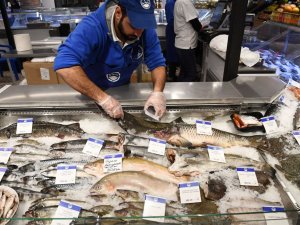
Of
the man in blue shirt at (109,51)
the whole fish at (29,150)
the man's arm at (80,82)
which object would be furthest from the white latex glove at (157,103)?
the whole fish at (29,150)

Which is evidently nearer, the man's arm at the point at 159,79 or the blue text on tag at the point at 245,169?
Result: the blue text on tag at the point at 245,169

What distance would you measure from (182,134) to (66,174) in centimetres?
75

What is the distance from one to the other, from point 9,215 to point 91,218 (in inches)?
14.8

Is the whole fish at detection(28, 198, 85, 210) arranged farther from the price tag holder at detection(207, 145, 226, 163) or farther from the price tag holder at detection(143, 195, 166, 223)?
the price tag holder at detection(207, 145, 226, 163)

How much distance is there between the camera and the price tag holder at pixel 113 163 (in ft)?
4.58

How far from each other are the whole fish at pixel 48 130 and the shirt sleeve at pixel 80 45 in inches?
16.2

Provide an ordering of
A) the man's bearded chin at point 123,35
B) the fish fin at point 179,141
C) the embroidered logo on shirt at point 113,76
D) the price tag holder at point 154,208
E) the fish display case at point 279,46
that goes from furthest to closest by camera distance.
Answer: the fish display case at point 279,46 → the embroidered logo on shirt at point 113,76 → the man's bearded chin at point 123,35 → the fish fin at point 179,141 → the price tag holder at point 154,208

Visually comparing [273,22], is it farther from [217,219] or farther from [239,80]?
[217,219]

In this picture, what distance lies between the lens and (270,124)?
1.74 m

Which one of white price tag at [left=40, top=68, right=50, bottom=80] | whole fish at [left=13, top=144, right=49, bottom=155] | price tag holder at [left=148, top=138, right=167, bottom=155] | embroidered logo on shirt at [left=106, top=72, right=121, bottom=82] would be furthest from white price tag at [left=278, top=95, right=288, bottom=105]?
white price tag at [left=40, top=68, right=50, bottom=80]

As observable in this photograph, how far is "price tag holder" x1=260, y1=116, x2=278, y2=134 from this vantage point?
1.71 meters

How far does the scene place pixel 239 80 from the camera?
2.18 meters

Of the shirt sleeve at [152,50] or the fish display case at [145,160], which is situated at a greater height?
the shirt sleeve at [152,50]

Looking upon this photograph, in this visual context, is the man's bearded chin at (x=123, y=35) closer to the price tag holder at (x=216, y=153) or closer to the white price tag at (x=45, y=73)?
the price tag holder at (x=216, y=153)
